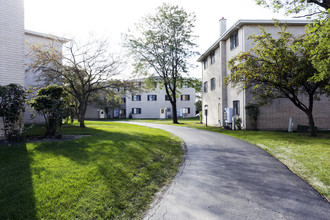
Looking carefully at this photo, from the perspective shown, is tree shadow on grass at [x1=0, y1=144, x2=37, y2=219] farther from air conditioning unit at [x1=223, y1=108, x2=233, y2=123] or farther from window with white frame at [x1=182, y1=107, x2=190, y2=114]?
window with white frame at [x1=182, y1=107, x2=190, y2=114]

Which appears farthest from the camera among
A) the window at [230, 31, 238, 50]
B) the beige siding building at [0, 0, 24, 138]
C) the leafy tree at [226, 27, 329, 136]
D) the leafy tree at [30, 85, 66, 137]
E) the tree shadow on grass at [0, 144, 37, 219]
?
the window at [230, 31, 238, 50]

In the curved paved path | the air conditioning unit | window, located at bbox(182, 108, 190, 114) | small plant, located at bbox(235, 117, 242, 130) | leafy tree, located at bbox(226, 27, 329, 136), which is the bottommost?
the curved paved path

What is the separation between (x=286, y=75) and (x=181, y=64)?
55.0 feet

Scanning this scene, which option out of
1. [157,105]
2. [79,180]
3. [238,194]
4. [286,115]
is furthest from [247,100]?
[157,105]

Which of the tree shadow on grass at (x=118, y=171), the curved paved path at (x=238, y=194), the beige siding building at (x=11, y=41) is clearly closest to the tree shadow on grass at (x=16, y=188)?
the tree shadow on grass at (x=118, y=171)

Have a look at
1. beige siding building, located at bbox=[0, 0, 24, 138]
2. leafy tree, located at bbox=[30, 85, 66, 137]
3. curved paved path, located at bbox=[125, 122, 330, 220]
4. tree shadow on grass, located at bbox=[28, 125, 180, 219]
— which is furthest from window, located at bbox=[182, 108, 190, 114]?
curved paved path, located at bbox=[125, 122, 330, 220]

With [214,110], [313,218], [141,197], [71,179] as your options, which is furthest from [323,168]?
[214,110]

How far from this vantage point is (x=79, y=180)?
483cm

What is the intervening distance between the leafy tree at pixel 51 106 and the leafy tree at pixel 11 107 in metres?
0.69

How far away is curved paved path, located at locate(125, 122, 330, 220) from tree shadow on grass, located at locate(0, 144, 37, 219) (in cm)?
193

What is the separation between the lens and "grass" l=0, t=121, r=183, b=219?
3674mm

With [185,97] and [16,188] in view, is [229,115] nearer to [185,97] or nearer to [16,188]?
[16,188]

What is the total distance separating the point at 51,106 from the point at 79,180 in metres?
6.59

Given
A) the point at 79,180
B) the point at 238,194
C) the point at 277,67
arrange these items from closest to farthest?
the point at 238,194, the point at 79,180, the point at 277,67
